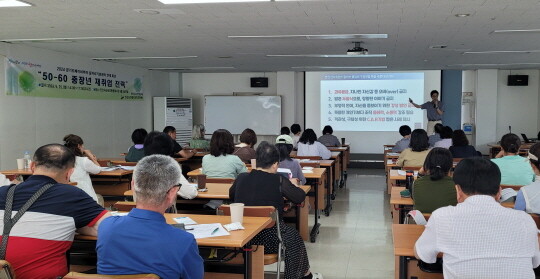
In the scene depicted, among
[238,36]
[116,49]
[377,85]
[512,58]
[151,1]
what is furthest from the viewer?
[377,85]

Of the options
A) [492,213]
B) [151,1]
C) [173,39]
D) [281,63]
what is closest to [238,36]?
[173,39]

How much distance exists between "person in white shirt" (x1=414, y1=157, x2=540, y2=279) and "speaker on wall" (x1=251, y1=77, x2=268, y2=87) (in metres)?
12.3

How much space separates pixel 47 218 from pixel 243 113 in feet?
39.3

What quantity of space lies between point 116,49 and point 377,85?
7285 mm

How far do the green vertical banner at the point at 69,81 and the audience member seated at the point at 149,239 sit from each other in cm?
730

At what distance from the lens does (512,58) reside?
35.3ft

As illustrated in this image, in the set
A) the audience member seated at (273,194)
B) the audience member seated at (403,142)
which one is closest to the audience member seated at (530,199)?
the audience member seated at (273,194)

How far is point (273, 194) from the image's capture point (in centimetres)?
399

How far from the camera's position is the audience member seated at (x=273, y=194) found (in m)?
3.80

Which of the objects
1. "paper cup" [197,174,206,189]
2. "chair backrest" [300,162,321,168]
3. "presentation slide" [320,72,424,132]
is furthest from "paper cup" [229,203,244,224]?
"presentation slide" [320,72,424,132]

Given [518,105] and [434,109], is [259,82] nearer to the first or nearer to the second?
[434,109]

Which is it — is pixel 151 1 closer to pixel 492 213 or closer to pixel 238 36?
pixel 238 36

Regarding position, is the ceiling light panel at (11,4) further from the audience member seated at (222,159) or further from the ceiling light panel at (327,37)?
the ceiling light panel at (327,37)

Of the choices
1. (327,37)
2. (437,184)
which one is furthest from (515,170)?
(327,37)
